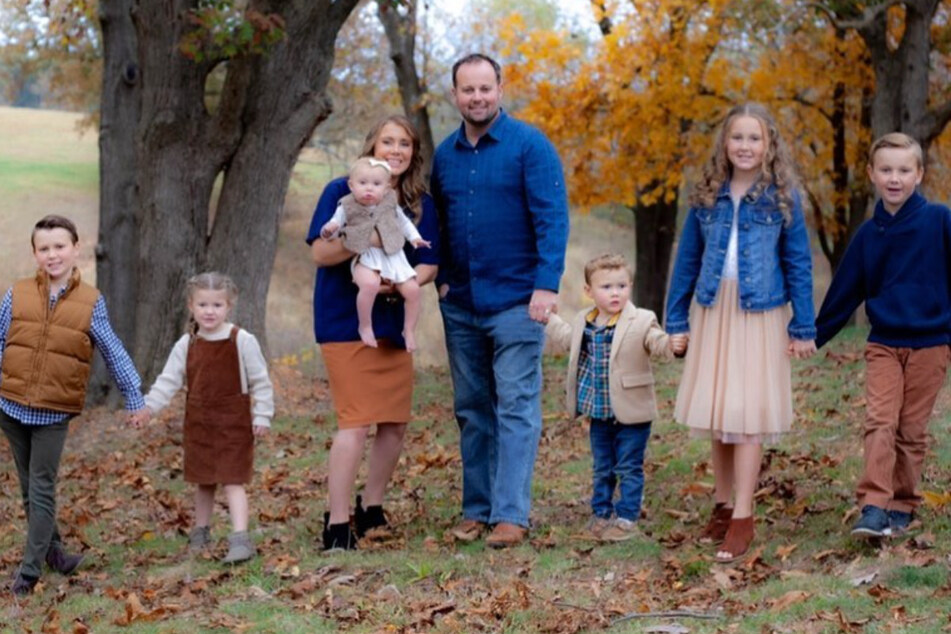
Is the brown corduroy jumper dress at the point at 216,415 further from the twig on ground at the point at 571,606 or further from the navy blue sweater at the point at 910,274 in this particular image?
the navy blue sweater at the point at 910,274

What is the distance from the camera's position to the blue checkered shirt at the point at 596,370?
7668mm

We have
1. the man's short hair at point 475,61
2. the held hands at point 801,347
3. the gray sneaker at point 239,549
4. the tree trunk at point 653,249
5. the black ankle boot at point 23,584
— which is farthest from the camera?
the tree trunk at point 653,249

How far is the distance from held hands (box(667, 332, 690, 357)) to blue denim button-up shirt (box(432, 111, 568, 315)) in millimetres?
711

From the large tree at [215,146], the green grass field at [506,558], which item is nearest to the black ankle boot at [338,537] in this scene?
the green grass field at [506,558]

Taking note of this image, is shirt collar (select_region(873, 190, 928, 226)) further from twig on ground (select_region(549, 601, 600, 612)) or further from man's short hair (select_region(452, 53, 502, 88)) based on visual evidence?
twig on ground (select_region(549, 601, 600, 612))

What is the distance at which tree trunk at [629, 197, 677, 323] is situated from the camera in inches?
978

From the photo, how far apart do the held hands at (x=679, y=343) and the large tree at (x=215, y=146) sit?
7.77 m

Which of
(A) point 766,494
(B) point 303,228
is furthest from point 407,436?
(B) point 303,228

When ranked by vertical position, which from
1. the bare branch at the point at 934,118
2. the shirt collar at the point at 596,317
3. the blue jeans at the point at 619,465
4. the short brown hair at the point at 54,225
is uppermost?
the bare branch at the point at 934,118

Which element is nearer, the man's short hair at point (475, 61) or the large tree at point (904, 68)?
the man's short hair at point (475, 61)

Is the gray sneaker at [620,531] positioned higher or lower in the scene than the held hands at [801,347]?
lower

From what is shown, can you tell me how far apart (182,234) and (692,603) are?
969cm

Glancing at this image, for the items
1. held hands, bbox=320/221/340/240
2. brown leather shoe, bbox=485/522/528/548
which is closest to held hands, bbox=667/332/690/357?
brown leather shoe, bbox=485/522/528/548

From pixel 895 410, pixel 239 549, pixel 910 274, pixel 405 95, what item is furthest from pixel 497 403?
pixel 405 95
